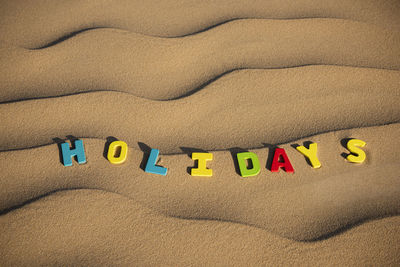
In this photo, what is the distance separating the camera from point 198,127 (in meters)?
1.64


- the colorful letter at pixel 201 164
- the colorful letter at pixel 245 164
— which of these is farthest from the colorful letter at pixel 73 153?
the colorful letter at pixel 245 164

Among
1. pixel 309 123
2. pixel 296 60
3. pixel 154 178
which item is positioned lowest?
pixel 154 178

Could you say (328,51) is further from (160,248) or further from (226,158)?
(160,248)

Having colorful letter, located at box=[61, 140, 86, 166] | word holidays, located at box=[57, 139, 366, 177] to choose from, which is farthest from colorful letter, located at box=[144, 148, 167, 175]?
colorful letter, located at box=[61, 140, 86, 166]

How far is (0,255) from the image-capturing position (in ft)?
4.06

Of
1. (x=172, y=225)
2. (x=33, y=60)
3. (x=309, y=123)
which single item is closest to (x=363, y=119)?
(x=309, y=123)

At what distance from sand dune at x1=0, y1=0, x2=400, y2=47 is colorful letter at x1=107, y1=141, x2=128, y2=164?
3.22 feet

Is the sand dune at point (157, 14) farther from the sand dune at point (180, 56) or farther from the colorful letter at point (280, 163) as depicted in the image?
the colorful letter at point (280, 163)

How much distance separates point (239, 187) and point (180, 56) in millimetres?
1044

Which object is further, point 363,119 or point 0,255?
point 363,119

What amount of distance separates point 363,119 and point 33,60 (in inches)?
89.7

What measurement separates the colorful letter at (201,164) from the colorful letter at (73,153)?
2.05ft

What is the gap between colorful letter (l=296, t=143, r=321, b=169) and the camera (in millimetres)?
1516

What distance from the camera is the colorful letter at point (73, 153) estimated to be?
1.48 metres
